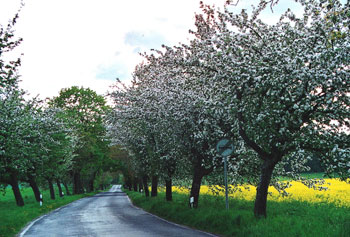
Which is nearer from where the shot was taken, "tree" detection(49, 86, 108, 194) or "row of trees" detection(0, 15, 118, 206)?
"row of trees" detection(0, 15, 118, 206)

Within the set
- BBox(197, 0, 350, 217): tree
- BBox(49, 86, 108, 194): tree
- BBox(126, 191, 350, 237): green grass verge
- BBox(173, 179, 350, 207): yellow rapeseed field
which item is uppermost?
BBox(49, 86, 108, 194): tree

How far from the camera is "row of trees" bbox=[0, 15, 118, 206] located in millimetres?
17328

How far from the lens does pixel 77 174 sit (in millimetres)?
56719

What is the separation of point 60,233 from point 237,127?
24.8 ft

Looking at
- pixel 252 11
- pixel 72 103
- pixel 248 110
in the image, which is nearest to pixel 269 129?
pixel 248 110

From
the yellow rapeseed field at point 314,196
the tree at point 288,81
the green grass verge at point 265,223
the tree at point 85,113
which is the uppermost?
the tree at point 85,113

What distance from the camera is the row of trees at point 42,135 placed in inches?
682

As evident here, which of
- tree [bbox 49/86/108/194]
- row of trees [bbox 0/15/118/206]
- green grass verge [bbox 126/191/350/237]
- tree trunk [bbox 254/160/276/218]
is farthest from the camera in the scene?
tree [bbox 49/86/108/194]

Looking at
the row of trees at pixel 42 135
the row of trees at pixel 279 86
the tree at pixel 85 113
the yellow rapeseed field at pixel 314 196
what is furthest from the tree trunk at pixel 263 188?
the tree at pixel 85 113

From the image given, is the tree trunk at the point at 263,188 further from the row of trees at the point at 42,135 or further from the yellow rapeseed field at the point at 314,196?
the row of trees at the point at 42,135

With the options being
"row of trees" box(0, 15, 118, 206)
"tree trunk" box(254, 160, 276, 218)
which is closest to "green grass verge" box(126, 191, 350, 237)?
"tree trunk" box(254, 160, 276, 218)

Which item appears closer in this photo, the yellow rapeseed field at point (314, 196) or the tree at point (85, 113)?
the yellow rapeseed field at point (314, 196)

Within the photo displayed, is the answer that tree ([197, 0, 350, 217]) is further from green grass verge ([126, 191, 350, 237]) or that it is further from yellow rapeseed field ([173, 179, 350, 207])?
yellow rapeseed field ([173, 179, 350, 207])

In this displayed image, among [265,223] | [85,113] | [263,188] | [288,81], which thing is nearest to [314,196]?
[263,188]
